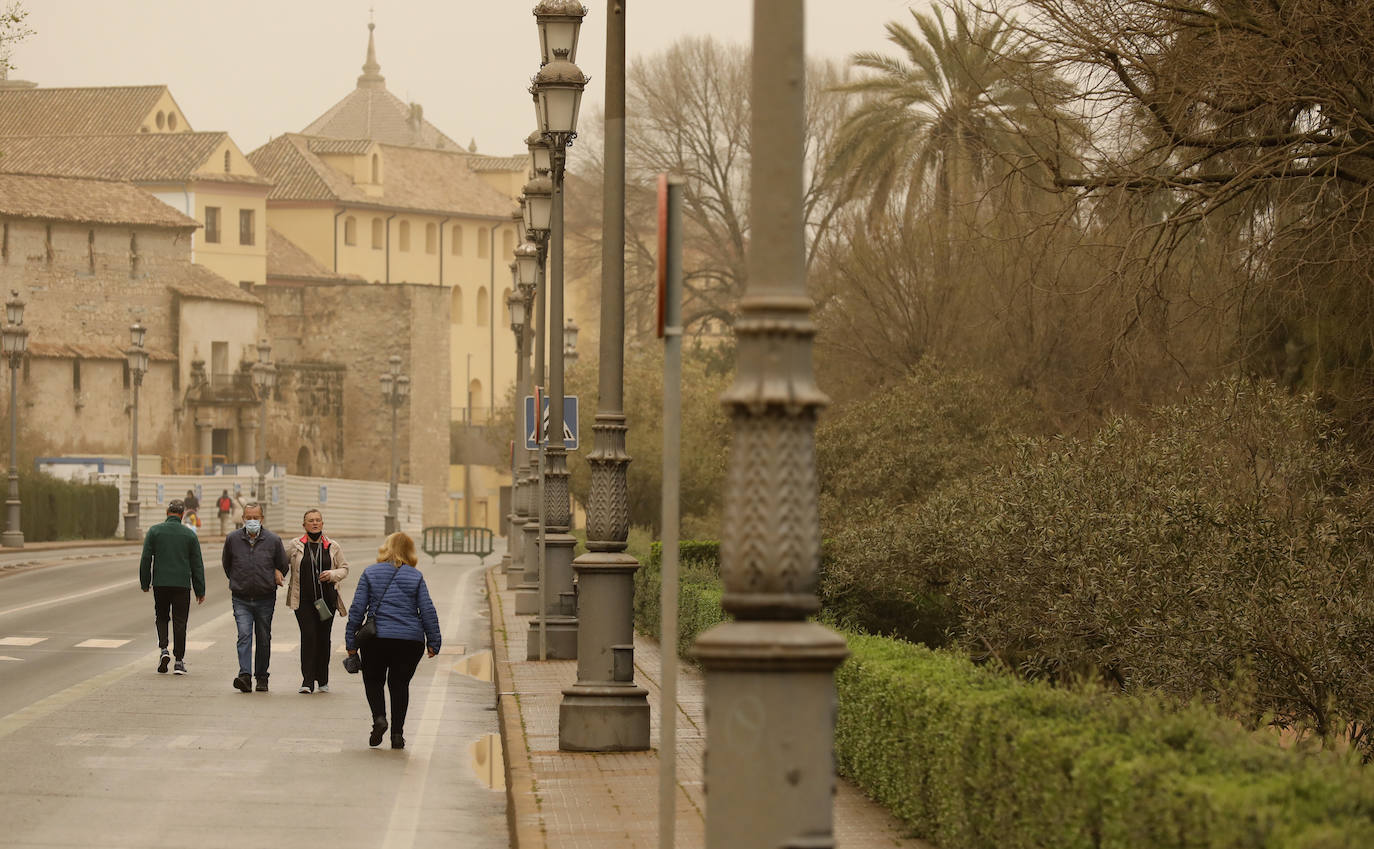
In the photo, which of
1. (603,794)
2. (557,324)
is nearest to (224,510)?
(557,324)

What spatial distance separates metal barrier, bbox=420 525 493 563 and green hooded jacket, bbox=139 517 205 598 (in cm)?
3271

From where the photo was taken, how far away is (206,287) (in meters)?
86.1

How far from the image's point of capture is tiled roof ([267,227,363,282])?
10231 centimetres

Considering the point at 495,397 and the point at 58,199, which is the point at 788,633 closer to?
the point at 58,199

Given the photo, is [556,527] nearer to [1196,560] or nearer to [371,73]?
[1196,560]

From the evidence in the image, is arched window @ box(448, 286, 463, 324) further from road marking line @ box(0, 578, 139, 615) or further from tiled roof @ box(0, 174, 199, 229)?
road marking line @ box(0, 578, 139, 615)

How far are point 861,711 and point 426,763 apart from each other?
358cm

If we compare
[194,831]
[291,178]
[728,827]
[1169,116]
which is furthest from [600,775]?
[291,178]

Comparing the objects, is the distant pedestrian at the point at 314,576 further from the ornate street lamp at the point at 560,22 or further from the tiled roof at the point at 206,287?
the tiled roof at the point at 206,287

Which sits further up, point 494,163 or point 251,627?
point 494,163

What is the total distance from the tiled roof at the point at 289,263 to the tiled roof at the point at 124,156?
6.06m

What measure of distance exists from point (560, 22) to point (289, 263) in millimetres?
89997

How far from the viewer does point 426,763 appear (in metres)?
12.6

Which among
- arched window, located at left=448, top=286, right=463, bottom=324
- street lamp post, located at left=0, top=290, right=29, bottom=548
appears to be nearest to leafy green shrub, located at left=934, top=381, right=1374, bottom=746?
street lamp post, located at left=0, top=290, right=29, bottom=548
